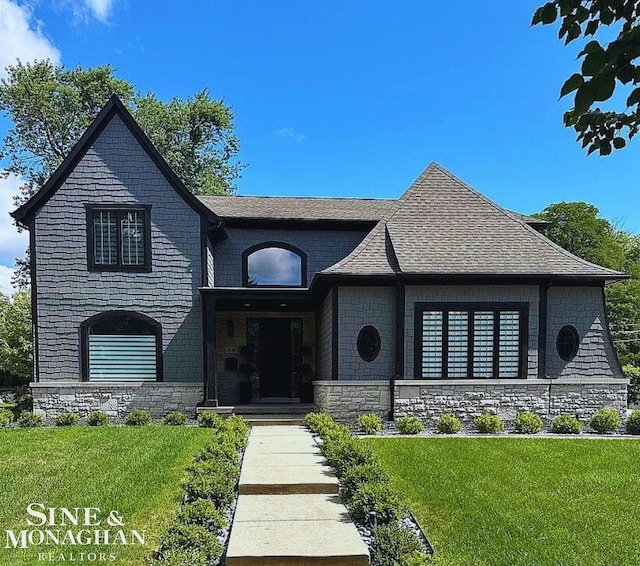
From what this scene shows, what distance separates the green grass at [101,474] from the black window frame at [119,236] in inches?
162

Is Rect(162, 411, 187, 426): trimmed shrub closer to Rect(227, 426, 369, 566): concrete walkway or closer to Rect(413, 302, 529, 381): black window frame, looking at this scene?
Rect(227, 426, 369, 566): concrete walkway

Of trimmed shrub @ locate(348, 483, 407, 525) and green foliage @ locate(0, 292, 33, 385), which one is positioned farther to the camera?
green foliage @ locate(0, 292, 33, 385)

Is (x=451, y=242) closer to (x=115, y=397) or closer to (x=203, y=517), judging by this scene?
(x=115, y=397)

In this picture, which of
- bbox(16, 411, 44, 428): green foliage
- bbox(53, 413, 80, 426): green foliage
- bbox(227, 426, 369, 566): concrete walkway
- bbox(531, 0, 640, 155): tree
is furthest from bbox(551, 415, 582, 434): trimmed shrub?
bbox(16, 411, 44, 428): green foliage

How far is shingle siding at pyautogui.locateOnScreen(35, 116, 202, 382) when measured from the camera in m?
12.2

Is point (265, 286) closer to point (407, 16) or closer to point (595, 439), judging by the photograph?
point (407, 16)

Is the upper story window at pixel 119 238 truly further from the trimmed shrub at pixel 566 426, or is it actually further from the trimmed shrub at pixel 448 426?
the trimmed shrub at pixel 566 426

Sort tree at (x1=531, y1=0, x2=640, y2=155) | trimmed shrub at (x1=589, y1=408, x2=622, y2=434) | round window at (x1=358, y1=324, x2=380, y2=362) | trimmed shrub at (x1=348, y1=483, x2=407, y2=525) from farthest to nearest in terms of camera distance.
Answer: round window at (x1=358, y1=324, x2=380, y2=362)
trimmed shrub at (x1=589, y1=408, x2=622, y2=434)
trimmed shrub at (x1=348, y1=483, x2=407, y2=525)
tree at (x1=531, y1=0, x2=640, y2=155)

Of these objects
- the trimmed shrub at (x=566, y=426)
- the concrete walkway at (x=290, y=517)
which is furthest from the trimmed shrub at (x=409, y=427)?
the trimmed shrub at (x=566, y=426)

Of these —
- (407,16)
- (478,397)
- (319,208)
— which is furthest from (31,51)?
(478,397)

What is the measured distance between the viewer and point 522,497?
5688 mm

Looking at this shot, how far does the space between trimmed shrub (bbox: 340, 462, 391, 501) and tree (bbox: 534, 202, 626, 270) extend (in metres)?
22.9

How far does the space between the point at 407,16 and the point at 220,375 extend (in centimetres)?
994

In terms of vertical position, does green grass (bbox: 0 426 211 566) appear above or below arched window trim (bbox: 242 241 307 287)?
below
